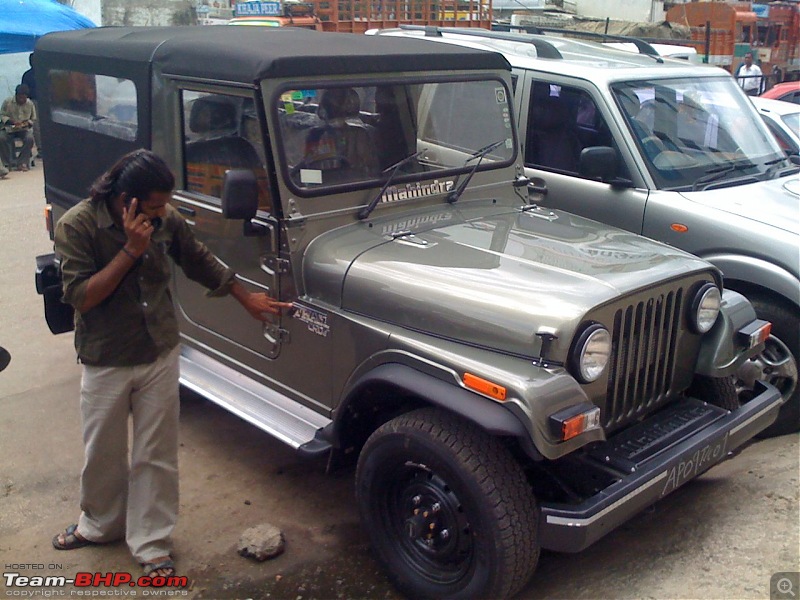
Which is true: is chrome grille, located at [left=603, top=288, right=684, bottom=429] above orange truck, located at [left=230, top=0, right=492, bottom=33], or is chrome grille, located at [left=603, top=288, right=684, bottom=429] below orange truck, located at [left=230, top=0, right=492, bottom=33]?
below

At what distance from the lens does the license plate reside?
3142mm

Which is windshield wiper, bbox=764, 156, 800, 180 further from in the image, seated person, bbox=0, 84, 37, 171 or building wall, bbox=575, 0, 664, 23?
building wall, bbox=575, 0, 664, 23

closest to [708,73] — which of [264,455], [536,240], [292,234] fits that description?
[536,240]

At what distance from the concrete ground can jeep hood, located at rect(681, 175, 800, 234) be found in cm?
123

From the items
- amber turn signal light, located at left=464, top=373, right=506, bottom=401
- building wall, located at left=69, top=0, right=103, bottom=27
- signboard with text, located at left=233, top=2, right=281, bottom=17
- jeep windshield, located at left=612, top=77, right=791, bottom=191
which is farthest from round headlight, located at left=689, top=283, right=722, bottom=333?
building wall, located at left=69, top=0, right=103, bottom=27

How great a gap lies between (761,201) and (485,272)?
2390mm

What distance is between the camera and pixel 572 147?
18.0ft

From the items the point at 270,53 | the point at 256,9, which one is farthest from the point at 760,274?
the point at 256,9

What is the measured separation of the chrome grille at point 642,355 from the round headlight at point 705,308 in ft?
0.23

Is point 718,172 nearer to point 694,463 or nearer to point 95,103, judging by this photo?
point 694,463

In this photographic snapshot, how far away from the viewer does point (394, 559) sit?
334 centimetres

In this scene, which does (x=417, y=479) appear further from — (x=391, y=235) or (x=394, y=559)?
(x=391, y=235)

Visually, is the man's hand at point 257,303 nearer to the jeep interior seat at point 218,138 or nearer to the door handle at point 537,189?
the jeep interior seat at point 218,138

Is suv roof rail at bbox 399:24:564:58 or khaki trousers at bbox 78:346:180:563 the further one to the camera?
suv roof rail at bbox 399:24:564:58
